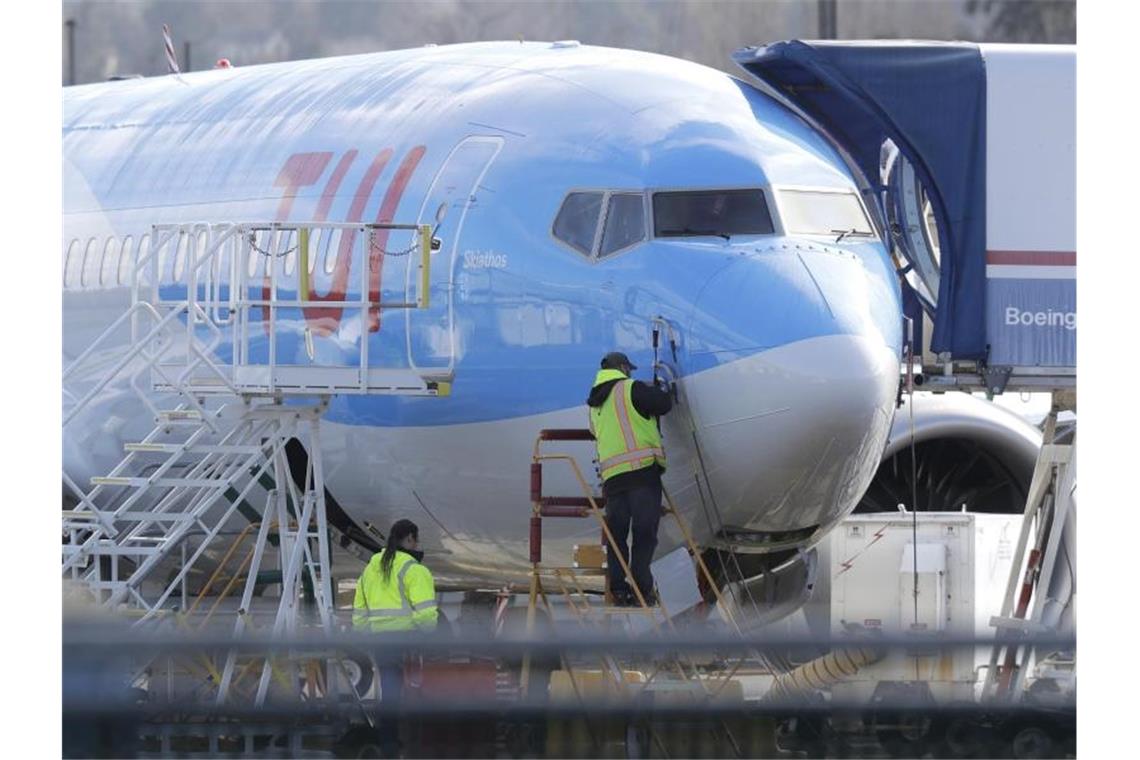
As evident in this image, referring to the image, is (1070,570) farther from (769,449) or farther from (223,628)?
(223,628)

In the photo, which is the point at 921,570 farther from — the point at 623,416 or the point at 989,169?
the point at 623,416

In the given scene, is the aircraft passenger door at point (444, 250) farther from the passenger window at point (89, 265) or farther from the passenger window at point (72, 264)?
the passenger window at point (72, 264)

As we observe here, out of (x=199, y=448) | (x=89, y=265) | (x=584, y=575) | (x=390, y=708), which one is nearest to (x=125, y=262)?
(x=89, y=265)

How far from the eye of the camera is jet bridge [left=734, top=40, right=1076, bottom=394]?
598 inches

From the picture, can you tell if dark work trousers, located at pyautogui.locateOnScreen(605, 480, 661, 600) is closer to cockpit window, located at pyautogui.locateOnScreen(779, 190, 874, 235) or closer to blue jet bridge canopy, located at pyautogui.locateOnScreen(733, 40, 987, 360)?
cockpit window, located at pyautogui.locateOnScreen(779, 190, 874, 235)

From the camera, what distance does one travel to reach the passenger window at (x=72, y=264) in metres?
18.0

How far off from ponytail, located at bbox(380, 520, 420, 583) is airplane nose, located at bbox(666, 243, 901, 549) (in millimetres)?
1488

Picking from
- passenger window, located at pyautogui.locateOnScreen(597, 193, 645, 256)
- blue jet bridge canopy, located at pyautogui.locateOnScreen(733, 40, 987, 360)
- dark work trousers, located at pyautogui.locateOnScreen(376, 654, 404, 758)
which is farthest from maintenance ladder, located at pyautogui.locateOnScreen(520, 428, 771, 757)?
dark work trousers, located at pyautogui.locateOnScreen(376, 654, 404, 758)

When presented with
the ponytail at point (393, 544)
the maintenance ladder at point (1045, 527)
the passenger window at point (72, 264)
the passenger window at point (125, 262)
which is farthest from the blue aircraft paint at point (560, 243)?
the maintenance ladder at point (1045, 527)

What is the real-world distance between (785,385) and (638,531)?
1111mm

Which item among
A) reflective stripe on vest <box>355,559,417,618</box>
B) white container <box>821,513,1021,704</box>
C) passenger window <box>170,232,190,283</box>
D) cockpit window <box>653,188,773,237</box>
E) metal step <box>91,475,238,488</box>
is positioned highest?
cockpit window <box>653,188,773,237</box>

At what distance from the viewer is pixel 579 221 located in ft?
44.5
